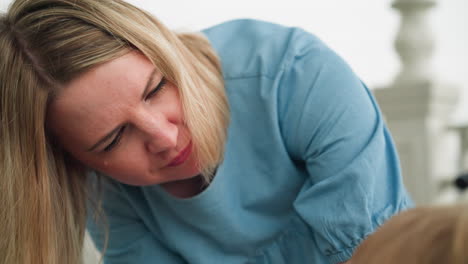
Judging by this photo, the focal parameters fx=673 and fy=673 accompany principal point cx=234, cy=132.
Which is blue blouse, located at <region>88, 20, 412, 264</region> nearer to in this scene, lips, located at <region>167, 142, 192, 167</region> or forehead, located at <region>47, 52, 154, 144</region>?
lips, located at <region>167, 142, 192, 167</region>

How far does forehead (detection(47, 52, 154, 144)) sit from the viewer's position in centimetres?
118

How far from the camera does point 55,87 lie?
4.01ft

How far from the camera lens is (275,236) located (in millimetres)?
1452

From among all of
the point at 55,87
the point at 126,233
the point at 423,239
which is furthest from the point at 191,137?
the point at 423,239

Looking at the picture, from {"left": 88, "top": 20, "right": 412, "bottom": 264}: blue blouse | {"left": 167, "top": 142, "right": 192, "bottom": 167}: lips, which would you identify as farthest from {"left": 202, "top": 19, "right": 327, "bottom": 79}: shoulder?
{"left": 167, "top": 142, "right": 192, "bottom": 167}: lips

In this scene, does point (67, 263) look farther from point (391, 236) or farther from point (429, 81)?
point (429, 81)

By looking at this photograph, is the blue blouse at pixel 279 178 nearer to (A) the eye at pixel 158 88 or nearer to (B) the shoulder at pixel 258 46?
(B) the shoulder at pixel 258 46

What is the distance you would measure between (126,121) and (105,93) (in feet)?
0.23

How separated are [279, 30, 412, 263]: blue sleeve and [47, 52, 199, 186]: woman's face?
23 centimetres

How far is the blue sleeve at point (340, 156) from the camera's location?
4.01ft

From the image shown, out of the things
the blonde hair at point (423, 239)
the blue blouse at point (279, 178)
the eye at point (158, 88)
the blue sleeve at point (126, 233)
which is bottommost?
the blue sleeve at point (126, 233)

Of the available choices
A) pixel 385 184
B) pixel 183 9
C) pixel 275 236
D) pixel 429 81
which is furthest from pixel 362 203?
pixel 183 9

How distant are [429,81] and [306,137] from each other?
1.05 meters

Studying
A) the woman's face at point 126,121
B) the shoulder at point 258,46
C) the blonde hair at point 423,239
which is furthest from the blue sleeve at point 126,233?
the blonde hair at point 423,239
